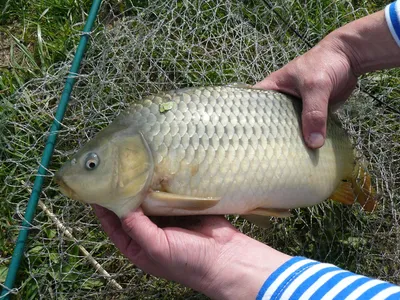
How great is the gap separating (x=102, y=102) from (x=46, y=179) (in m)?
0.48

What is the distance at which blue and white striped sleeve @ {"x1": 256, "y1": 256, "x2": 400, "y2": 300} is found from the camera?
115 centimetres

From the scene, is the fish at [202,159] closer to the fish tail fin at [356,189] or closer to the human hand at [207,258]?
the human hand at [207,258]

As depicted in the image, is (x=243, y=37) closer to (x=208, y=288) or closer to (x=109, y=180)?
(x=109, y=180)

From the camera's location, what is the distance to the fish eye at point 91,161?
1.45 meters

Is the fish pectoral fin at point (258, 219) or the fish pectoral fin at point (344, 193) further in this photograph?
the fish pectoral fin at point (344, 193)

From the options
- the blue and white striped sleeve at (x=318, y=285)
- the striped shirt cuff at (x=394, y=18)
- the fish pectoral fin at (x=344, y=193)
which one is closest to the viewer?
the blue and white striped sleeve at (x=318, y=285)

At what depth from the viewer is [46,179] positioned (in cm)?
221

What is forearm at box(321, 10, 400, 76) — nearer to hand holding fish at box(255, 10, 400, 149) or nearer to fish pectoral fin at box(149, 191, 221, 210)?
hand holding fish at box(255, 10, 400, 149)

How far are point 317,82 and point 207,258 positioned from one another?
799mm

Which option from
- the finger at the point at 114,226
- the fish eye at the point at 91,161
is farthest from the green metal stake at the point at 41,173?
the fish eye at the point at 91,161

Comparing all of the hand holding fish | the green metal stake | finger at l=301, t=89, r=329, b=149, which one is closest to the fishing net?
the green metal stake

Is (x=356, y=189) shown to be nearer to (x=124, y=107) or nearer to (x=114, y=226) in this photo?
(x=114, y=226)

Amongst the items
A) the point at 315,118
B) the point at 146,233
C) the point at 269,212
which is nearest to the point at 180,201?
the point at 146,233

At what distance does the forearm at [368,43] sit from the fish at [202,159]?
14.6 inches
